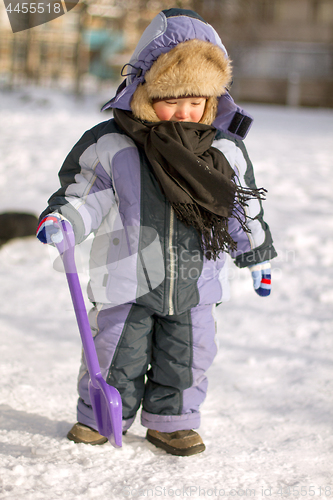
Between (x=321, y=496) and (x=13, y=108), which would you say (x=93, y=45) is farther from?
(x=321, y=496)

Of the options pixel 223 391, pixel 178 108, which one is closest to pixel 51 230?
pixel 178 108

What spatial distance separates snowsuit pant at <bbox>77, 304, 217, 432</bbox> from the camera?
1698 mm

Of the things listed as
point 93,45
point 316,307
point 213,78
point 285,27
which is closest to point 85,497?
point 213,78

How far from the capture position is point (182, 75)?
1595 mm

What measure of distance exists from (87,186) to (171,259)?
0.38 m

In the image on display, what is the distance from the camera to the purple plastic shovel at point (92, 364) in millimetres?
1513

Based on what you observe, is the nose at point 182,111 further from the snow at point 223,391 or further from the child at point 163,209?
the snow at point 223,391

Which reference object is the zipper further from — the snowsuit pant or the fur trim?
the fur trim

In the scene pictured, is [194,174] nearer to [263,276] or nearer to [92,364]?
[263,276]

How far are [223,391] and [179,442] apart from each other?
0.52 m

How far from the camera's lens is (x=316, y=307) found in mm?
3090

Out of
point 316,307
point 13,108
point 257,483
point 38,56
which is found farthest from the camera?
point 38,56

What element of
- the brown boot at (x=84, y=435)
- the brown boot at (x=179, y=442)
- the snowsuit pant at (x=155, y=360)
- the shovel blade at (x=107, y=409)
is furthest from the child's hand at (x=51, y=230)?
the brown boot at (x=179, y=442)

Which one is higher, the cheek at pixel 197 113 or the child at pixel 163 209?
the cheek at pixel 197 113
